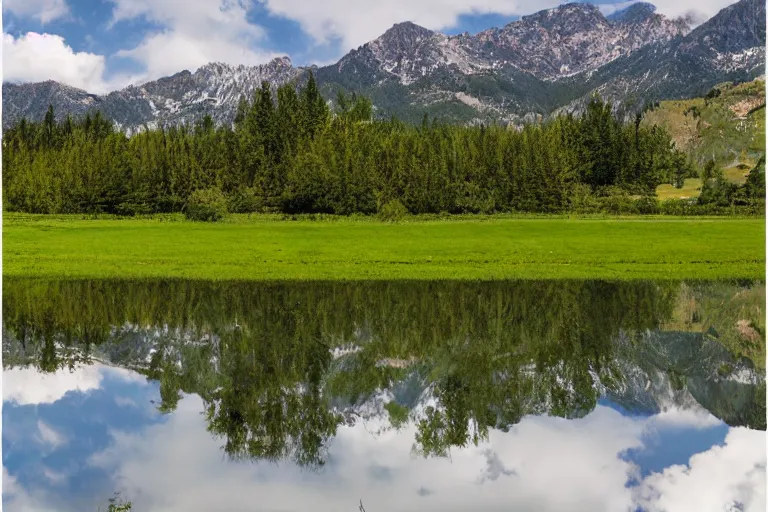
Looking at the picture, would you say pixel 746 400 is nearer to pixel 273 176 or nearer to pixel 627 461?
pixel 627 461

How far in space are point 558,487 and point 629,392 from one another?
2.57 meters

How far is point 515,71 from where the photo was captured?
10331cm

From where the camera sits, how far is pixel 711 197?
3888 centimetres

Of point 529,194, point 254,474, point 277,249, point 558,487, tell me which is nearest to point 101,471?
point 254,474

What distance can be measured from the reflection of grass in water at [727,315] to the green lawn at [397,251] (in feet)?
6.98

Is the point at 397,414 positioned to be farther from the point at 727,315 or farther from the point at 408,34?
the point at 408,34

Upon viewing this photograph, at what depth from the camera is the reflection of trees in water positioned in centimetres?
797

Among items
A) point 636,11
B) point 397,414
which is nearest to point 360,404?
point 397,414

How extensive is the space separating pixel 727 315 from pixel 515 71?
9584 centimetres

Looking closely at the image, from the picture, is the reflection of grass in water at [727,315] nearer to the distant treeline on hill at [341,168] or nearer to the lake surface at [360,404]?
the lake surface at [360,404]

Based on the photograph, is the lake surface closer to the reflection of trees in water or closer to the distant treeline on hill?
the reflection of trees in water

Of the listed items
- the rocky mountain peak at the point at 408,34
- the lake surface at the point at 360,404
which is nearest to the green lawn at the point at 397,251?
the lake surface at the point at 360,404

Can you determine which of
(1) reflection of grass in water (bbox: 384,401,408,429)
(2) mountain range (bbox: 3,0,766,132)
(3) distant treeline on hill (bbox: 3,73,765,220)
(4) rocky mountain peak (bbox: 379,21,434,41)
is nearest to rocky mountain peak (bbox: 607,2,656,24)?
(2) mountain range (bbox: 3,0,766,132)

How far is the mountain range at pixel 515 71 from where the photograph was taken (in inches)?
2601
